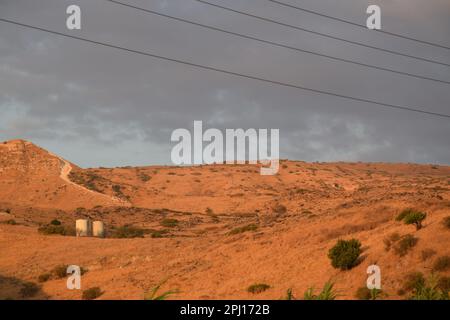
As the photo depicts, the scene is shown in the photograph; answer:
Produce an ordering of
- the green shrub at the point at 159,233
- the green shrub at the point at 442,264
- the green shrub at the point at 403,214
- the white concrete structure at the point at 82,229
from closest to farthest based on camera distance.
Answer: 1. the green shrub at the point at 442,264
2. the green shrub at the point at 403,214
3. the white concrete structure at the point at 82,229
4. the green shrub at the point at 159,233

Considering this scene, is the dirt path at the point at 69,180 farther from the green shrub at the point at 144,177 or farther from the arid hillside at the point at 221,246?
the green shrub at the point at 144,177

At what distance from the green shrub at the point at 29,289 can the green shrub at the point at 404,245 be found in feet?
75.9

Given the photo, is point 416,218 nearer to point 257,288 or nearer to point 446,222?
point 446,222

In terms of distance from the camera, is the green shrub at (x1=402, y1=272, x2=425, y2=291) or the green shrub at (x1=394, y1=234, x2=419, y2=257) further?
the green shrub at (x1=394, y1=234, x2=419, y2=257)

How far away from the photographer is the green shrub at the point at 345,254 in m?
33.6

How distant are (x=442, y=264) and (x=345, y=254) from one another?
510 centimetres

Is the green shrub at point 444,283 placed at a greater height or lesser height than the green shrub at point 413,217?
lesser

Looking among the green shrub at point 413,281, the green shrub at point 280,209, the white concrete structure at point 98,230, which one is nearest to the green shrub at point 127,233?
the white concrete structure at point 98,230

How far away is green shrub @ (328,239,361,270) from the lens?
3362 cm

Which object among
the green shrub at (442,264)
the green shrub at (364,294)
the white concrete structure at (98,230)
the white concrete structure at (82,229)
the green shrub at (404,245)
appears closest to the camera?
the green shrub at (364,294)

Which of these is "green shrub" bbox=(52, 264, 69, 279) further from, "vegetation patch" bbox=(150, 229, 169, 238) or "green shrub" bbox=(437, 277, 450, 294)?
"green shrub" bbox=(437, 277, 450, 294)

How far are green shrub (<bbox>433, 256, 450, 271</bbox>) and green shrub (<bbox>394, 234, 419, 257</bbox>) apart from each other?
7.35 ft

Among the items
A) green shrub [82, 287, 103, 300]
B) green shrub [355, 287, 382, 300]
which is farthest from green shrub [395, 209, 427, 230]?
green shrub [82, 287, 103, 300]
